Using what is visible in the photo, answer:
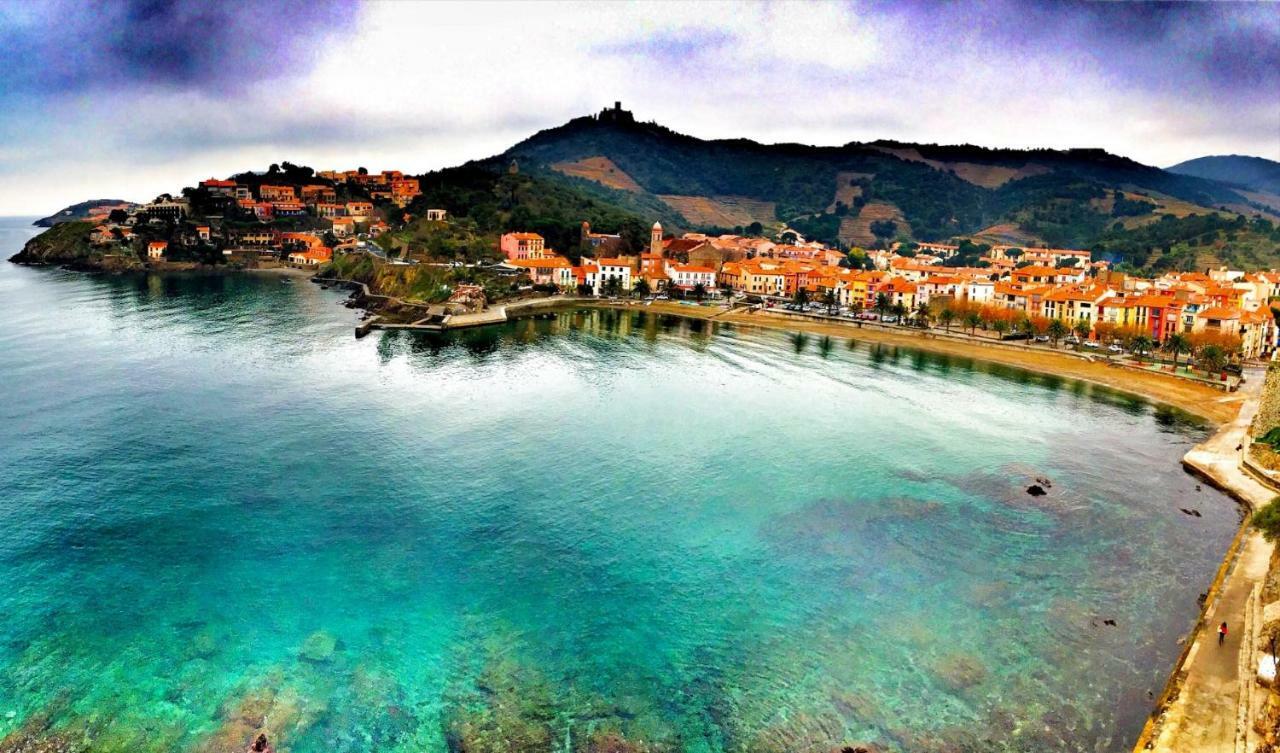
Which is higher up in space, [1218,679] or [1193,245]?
[1193,245]

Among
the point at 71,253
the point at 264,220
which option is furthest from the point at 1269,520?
the point at 71,253

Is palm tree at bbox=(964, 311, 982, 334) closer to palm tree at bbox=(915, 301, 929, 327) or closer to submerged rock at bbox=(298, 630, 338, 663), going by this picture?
palm tree at bbox=(915, 301, 929, 327)

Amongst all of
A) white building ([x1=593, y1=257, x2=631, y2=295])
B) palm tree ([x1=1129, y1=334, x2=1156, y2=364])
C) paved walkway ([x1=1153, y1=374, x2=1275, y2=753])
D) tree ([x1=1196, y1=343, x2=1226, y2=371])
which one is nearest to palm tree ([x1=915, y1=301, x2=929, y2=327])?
palm tree ([x1=1129, y1=334, x2=1156, y2=364])

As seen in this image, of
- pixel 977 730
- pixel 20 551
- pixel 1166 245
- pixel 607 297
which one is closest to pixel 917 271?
pixel 607 297

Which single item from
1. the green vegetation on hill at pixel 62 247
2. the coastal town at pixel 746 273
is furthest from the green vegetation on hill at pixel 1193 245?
the green vegetation on hill at pixel 62 247

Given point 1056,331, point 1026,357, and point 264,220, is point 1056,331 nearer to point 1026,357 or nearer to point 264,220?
point 1026,357
